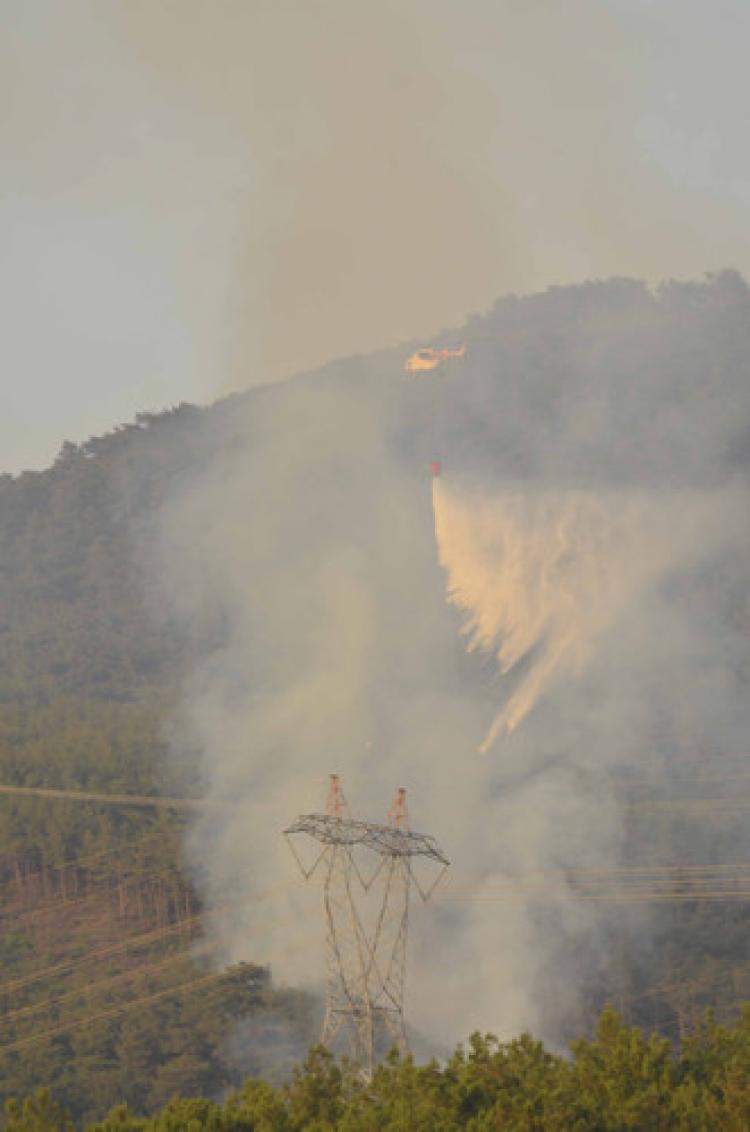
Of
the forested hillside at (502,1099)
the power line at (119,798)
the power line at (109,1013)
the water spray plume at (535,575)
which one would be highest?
the water spray plume at (535,575)

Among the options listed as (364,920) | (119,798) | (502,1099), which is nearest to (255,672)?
(119,798)

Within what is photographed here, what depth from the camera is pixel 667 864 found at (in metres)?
89.8

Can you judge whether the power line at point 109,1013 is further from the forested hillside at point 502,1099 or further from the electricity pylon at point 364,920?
the forested hillside at point 502,1099

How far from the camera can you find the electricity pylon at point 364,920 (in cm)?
6681

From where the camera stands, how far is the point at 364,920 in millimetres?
79812

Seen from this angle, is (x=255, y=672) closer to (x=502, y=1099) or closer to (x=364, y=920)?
(x=364, y=920)

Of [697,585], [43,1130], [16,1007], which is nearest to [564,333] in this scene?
[697,585]

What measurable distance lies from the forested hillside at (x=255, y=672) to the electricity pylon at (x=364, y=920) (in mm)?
2555

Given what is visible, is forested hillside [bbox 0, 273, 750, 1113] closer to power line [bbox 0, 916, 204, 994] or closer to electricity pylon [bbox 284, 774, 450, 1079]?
power line [bbox 0, 916, 204, 994]

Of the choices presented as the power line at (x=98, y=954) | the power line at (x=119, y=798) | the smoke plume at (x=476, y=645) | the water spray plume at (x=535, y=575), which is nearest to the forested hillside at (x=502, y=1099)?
the smoke plume at (x=476, y=645)

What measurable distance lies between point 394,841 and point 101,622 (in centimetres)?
6625

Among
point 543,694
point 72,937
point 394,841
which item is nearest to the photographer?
point 394,841

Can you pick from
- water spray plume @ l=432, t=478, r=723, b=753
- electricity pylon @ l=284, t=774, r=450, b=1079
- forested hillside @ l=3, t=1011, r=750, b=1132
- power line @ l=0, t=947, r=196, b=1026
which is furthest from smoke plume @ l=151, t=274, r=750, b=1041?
forested hillside @ l=3, t=1011, r=750, b=1132

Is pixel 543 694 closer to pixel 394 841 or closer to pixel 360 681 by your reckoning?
pixel 360 681
